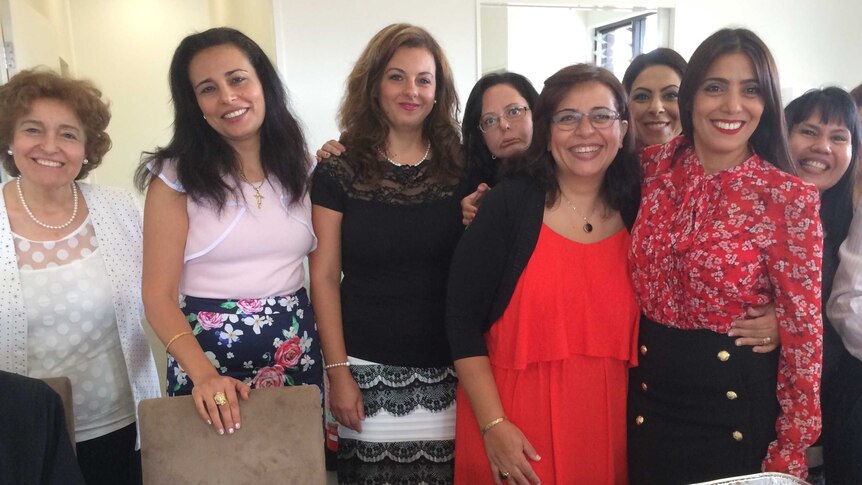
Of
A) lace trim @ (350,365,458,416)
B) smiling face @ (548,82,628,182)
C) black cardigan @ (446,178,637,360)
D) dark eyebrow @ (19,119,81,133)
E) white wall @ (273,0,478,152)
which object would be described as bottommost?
lace trim @ (350,365,458,416)

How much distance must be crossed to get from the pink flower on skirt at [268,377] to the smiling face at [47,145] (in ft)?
2.43

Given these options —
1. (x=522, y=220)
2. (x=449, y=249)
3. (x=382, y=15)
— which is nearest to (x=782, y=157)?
(x=522, y=220)

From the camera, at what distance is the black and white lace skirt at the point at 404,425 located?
60.6 inches

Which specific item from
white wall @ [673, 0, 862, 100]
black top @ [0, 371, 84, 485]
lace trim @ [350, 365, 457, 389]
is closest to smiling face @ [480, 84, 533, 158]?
lace trim @ [350, 365, 457, 389]

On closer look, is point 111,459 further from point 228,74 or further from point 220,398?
point 228,74

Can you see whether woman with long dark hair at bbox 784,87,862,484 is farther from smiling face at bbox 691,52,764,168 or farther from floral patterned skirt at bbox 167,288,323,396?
floral patterned skirt at bbox 167,288,323,396

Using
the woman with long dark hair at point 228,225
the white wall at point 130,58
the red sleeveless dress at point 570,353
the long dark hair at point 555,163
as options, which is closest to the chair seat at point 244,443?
the woman with long dark hair at point 228,225

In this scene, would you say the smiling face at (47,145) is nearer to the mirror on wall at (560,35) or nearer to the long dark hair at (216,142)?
the long dark hair at (216,142)

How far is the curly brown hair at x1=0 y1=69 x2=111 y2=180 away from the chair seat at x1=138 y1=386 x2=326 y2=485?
33.1 inches

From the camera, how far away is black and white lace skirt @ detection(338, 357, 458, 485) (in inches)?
60.6

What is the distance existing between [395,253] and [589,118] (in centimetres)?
57

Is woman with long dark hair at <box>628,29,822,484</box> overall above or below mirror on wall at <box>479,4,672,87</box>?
below

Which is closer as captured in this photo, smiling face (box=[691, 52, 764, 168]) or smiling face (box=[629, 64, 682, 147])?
smiling face (box=[691, 52, 764, 168])

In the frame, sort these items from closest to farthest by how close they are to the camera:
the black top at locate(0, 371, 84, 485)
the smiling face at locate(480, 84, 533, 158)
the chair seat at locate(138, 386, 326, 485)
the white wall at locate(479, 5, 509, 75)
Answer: the black top at locate(0, 371, 84, 485) → the chair seat at locate(138, 386, 326, 485) → the smiling face at locate(480, 84, 533, 158) → the white wall at locate(479, 5, 509, 75)
